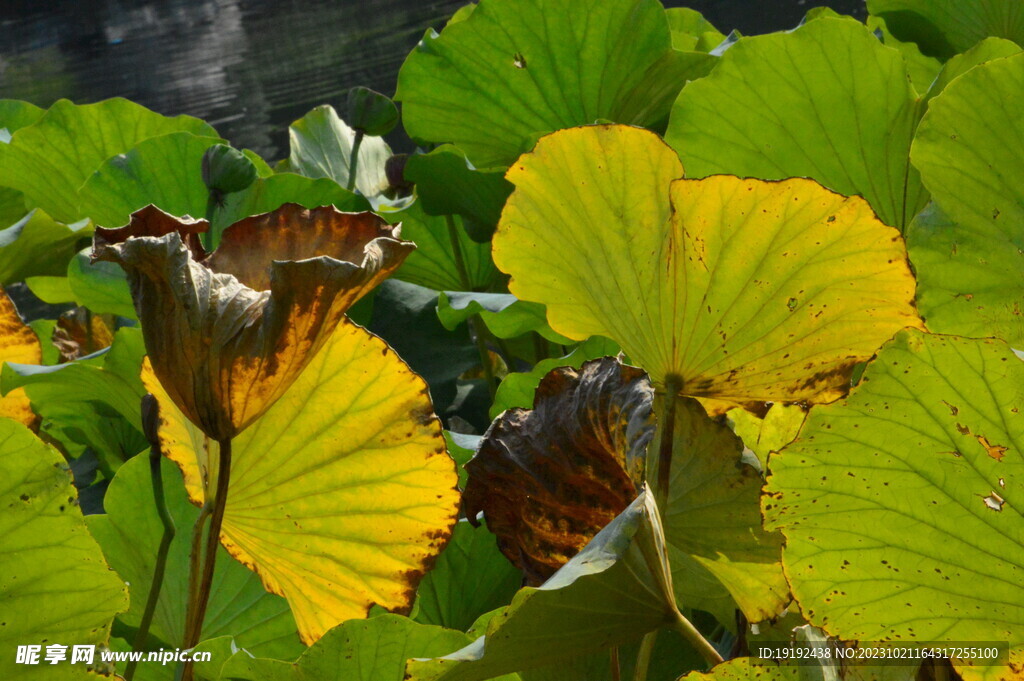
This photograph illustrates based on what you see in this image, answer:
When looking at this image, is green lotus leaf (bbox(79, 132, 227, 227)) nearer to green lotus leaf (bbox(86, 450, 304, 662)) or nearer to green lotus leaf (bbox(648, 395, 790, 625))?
green lotus leaf (bbox(86, 450, 304, 662))

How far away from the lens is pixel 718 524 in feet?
0.84

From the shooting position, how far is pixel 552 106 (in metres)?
0.57

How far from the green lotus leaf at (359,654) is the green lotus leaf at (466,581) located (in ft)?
0.34

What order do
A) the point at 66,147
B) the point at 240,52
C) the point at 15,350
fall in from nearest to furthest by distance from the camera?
the point at 15,350 < the point at 66,147 < the point at 240,52

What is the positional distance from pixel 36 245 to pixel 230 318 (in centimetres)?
35

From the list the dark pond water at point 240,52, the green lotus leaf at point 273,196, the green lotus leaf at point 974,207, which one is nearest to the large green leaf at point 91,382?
the green lotus leaf at point 273,196

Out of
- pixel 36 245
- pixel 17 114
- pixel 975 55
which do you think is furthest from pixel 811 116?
pixel 17 114

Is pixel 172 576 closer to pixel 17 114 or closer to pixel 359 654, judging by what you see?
pixel 359 654

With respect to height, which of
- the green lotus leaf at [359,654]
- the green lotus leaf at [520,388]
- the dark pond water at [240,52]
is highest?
the green lotus leaf at [359,654]

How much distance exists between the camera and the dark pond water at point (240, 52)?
2828 millimetres

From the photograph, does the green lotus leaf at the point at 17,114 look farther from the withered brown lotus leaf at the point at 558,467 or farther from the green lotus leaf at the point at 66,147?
the withered brown lotus leaf at the point at 558,467

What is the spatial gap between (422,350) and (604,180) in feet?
0.92

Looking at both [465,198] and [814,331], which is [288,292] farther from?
[465,198]

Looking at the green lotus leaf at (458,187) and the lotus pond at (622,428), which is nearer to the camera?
the lotus pond at (622,428)
